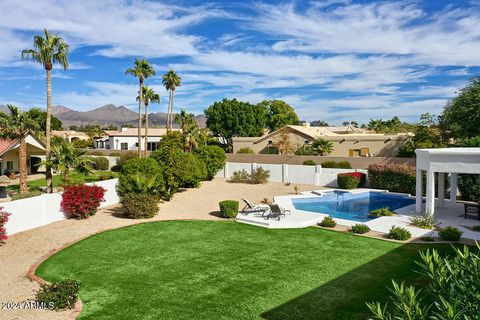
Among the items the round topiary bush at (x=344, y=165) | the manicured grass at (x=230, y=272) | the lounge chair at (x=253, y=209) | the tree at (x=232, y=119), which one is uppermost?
the tree at (x=232, y=119)

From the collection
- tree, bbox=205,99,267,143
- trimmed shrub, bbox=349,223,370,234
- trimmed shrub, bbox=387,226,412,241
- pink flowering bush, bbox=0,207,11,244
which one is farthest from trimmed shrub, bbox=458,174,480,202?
tree, bbox=205,99,267,143

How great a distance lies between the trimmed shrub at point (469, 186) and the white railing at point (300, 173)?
8.64 m

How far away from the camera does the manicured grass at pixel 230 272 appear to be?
966 cm

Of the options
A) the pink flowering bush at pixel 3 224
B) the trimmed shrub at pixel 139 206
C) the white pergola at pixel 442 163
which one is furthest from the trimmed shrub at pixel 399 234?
the pink flowering bush at pixel 3 224

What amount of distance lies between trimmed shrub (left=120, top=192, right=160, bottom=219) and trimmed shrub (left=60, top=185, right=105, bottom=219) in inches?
67.4

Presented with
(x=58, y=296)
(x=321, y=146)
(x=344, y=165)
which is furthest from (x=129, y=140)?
(x=58, y=296)

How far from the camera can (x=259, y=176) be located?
35.9m

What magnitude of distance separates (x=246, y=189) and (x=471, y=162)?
17.9m

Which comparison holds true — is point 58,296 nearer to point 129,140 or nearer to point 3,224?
point 3,224

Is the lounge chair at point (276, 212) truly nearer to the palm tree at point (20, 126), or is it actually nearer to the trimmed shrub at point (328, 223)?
the trimmed shrub at point (328, 223)

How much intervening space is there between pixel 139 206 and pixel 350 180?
19289 mm

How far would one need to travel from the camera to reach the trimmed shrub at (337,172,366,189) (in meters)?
32.4

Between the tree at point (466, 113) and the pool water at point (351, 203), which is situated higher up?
the tree at point (466, 113)

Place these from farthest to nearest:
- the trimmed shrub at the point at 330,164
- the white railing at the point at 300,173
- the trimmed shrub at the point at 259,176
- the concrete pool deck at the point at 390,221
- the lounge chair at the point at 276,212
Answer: the trimmed shrub at the point at 330,164, the trimmed shrub at the point at 259,176, the white railing at the point at 300,173, the lounge chair at the point at 276,212, the concrete pool deck at the point at 390,221
